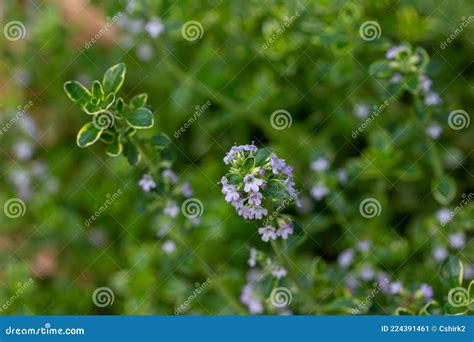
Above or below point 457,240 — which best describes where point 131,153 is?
below

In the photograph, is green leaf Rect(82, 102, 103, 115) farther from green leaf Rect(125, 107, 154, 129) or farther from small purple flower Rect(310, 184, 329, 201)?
small purple flower Rect(310, 184, 329, 201)

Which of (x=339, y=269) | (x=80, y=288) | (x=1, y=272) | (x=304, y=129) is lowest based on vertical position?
(x=1, y=272)

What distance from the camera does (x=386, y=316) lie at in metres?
2.32

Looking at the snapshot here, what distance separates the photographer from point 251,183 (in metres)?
1.80

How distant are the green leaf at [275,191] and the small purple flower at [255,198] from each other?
0.06 feet

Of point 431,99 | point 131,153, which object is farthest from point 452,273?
point 131,153

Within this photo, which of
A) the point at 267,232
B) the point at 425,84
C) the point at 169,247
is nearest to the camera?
the point at 267,232

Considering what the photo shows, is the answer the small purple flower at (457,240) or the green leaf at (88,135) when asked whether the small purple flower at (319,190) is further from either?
the green leaf at (88,135)

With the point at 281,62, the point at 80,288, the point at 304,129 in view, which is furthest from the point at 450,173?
the point at 80,288

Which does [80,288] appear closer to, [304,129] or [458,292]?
[304,129]

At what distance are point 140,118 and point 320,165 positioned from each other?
983 millimetres

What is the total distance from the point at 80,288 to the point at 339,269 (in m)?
1.16

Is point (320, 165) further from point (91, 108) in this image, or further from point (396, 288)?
point (91, 108)

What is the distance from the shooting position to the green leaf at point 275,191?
71.1 inches
